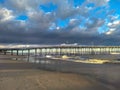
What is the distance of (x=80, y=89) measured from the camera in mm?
17266

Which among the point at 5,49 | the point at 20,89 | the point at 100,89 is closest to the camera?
the point at 20,89

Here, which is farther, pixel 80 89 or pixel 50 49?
pixel 50 49

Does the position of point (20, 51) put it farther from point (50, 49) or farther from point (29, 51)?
point (50, 49)

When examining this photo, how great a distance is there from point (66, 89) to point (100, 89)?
289 centimetres

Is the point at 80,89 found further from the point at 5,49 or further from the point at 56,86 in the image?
the point at 5,49

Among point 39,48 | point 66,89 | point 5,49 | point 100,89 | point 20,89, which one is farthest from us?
point 39,48

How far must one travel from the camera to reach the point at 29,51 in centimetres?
17925

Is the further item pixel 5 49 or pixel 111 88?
pixel 5 49

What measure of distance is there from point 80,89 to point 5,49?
156 m

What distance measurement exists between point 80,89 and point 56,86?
1779 millimetres

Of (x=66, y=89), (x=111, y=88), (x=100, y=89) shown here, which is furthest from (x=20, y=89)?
(x=111, y=88)

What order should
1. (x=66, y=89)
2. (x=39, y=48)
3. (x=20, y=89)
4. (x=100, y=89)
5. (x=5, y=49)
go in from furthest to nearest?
1. (x=39, y=48)
2. (x=5, y=49)
3. (x=100, y=89)
4. (x=66, y=89)
5. (x=20, y=89)

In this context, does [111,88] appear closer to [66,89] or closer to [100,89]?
[100,89]

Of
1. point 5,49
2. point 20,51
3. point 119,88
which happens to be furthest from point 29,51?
point 119,88
